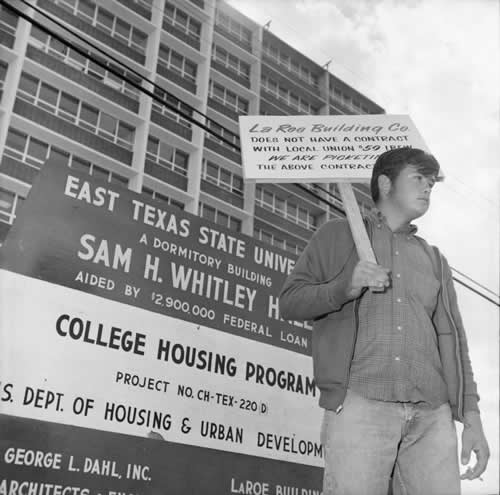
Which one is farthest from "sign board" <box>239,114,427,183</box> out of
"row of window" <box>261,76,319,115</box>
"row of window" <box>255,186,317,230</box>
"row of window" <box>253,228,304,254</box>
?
"row of window" <box>261,76,319,115</box>

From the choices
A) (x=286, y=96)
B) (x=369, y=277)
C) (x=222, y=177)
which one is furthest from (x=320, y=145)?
(x=286, y=96)

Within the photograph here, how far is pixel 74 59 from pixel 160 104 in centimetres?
373

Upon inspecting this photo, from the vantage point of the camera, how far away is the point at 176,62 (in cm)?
2819

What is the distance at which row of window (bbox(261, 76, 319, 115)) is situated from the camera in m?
30.8

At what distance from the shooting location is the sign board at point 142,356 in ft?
9.23

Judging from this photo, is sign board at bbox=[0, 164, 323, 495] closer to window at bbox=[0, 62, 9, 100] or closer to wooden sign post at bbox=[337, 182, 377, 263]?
wooden sign post at bbox=[337, 182, 377, 263]

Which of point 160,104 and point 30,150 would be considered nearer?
point 30,150

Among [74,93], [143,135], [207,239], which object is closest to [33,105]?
[74,93]

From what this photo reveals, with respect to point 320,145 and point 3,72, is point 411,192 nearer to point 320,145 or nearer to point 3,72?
point 320,145

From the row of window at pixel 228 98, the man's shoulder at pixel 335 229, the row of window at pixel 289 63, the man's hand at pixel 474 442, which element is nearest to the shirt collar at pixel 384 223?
the man's shoulder at pixel 335 229

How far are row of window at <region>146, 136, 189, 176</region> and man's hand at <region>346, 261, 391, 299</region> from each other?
23611mm

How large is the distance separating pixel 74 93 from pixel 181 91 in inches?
208

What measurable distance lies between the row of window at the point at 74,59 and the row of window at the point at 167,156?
6.35 ft

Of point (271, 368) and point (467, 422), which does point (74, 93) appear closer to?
point (271, 368)
